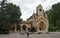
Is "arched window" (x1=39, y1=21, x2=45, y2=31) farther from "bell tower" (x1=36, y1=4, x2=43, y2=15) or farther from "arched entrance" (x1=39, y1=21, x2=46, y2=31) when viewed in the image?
"bell tower" (x1=36, y1=4, x2=43, y2=15)

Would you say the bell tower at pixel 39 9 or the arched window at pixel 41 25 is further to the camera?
the arched window at pixel 41 25

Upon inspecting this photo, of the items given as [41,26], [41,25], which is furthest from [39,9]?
[41,26]

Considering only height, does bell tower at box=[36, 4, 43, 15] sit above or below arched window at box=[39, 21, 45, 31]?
above

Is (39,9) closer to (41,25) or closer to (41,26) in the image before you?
(41,25)

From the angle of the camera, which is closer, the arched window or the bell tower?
the bell tower

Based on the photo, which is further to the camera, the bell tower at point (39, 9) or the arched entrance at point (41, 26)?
the arched entrance at point (41, 26)

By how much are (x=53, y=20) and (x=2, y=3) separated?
52847mm

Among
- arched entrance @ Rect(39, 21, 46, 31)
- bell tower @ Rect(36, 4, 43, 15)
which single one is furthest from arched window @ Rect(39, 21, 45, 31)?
bell tower @ Rect(36, 4, 43, 15)

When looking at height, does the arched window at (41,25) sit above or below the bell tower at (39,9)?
below

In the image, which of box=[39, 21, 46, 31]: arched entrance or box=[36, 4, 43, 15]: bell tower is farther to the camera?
box=[39, 21, 46, 31]: arched entrance

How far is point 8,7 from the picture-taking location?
5456 cm

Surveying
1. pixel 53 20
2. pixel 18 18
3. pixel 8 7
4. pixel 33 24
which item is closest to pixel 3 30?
pixel 8 7

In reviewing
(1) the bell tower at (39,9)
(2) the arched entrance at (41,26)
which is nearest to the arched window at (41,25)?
(2) the arched entrance at (41,26)

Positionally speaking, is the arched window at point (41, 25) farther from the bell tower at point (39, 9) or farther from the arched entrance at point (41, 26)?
the bell tower at point (39, 9)
